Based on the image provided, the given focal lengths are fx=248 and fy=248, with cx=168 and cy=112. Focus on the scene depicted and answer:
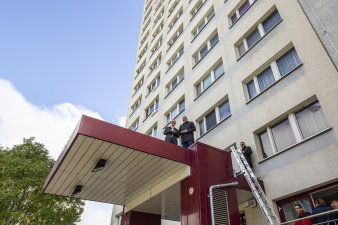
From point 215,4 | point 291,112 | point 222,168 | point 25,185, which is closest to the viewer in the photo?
point 222,168

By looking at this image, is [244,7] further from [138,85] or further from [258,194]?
[138,85]

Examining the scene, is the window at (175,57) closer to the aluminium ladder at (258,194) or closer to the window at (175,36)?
the window at (175,36)

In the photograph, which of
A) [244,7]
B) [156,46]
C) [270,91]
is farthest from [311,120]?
[156,46]

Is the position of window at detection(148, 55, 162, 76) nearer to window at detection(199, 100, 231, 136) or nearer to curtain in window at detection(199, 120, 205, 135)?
curtain in window at detection(199, 120, 205, 135)

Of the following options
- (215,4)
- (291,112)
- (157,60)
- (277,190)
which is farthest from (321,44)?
(157,60)

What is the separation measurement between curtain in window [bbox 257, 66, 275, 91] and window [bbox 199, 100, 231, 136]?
6.39ft

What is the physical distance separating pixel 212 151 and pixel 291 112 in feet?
11.3

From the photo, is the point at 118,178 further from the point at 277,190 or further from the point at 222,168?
the point at 277,190

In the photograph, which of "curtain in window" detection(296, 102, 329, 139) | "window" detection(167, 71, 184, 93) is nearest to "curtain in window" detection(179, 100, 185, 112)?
"window" detection(167, 71, 184, 93)

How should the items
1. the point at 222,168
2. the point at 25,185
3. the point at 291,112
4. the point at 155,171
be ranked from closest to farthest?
1. the point at 222,168
2. the point at 155,171
3. the point at 291,112
4. the point at 25,185

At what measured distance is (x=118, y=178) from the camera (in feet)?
29.2

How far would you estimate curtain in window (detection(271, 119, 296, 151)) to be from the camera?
8.88m

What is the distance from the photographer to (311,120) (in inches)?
332

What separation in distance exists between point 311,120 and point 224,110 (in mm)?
4561
